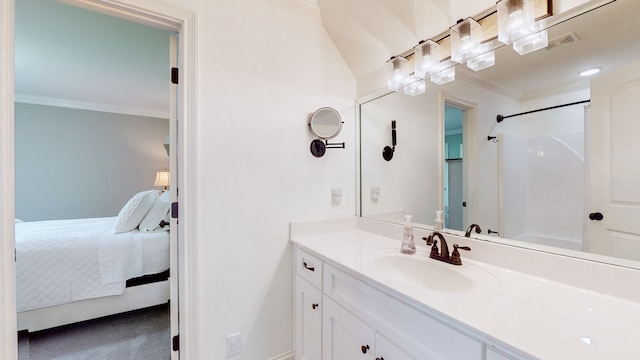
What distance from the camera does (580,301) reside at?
799 millimetres

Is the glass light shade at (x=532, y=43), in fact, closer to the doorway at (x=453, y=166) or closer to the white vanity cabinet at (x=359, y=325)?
the doorway at (x=453, y=166)

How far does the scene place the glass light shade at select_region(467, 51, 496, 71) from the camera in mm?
1188

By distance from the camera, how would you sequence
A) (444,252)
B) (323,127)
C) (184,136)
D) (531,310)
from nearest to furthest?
(531,310), (444,252), (184,136), (323,127)

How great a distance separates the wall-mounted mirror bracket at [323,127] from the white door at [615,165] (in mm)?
1237

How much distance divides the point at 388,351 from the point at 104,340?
87.0 inches

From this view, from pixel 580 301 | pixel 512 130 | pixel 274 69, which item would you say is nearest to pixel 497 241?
pixel 580 301

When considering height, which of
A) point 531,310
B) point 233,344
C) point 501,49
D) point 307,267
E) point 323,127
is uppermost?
point 501,49

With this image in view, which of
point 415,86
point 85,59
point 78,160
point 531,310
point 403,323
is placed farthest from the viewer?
point 78,160

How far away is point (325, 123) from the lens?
1.72m

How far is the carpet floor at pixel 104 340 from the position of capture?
1.71 m

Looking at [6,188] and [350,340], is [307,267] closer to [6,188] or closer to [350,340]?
[350,340]

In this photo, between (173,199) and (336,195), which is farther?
(336,195)

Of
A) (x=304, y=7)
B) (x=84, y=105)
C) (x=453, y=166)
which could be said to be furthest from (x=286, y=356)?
(x=84, y=105)

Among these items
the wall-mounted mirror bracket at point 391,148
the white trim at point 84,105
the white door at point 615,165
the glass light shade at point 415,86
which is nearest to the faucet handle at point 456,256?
the white door at point 615,165
